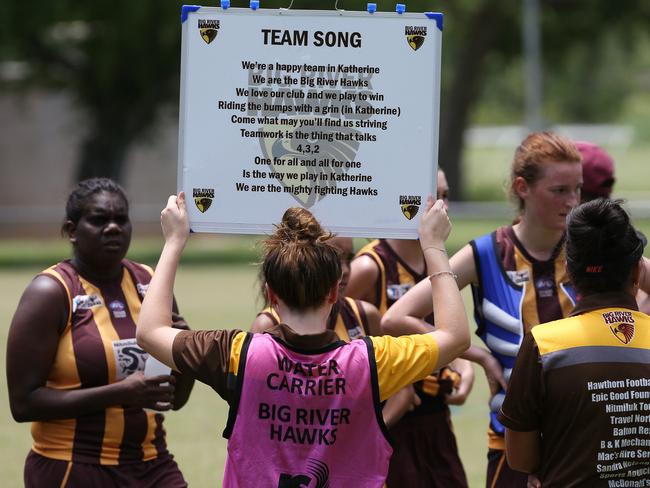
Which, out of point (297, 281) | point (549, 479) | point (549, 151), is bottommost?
point (549, 479)

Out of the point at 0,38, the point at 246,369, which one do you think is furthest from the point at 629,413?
the point at 0,38

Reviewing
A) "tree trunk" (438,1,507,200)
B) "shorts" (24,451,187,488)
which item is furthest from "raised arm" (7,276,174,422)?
"tree trunk" (438,1,507,200)

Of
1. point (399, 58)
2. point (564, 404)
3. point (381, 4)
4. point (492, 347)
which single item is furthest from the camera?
point (381, 4)

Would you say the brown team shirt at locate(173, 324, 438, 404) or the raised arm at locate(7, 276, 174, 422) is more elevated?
the brown team shirt at locate(173, 324, 438, 404)

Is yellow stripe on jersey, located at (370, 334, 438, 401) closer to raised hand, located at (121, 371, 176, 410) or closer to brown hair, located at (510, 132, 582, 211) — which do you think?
raised hand, located at (121, 371, 176, 410)

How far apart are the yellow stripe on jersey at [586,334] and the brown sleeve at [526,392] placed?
38 mm

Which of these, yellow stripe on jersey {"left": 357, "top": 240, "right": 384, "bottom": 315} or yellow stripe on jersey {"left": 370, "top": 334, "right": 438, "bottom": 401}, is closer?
yellow stripe on jersey {"left": 370, "top": 334, "right": 438, "bottom": 401}

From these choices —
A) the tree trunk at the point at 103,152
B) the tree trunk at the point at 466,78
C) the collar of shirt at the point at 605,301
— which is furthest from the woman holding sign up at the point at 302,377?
the tree trunk at the point at 466,78

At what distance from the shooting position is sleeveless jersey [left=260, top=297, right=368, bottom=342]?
16.7 ft

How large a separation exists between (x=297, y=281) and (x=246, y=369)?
323 millimetres

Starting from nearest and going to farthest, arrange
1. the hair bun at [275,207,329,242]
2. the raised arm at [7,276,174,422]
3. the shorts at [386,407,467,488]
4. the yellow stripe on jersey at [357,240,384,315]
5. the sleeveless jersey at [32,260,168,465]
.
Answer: the hair bun at [275,207,329,242], the raised arm at [7,276,174,422], the sleeveless jersey at [32,260,168,465], the shorts at [386,407,467,488], the yellow stripe on jersey at [357,240,384,315]

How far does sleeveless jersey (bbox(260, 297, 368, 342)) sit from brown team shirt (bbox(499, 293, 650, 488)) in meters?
1.43

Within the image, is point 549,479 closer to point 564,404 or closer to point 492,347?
point 564,404

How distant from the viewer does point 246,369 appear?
12.2 ft
